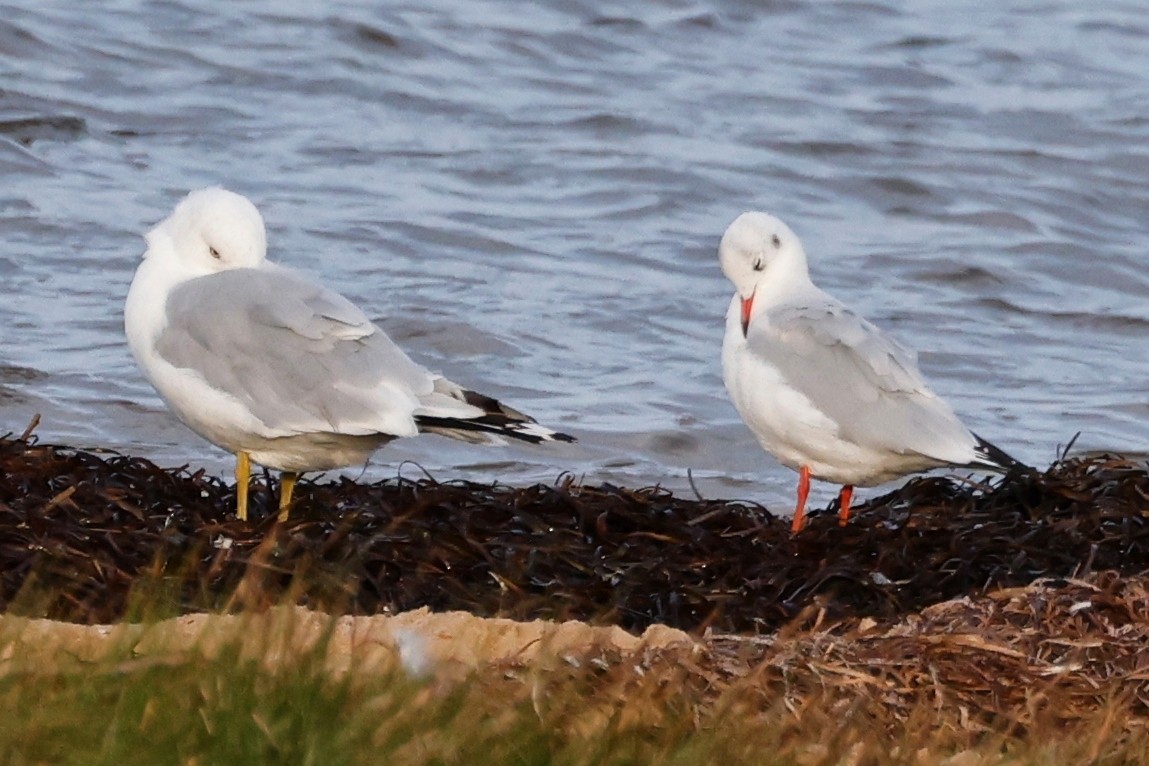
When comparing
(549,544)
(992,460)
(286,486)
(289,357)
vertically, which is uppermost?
(289,357)

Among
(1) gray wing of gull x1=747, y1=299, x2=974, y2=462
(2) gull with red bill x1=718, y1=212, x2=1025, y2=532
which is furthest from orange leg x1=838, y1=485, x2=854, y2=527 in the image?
(1) gray wing of gull x1=747, y1=299, x2=974, y2=462

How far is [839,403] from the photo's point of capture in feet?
19.2

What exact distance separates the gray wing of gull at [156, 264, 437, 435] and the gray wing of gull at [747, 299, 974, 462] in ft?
3.57

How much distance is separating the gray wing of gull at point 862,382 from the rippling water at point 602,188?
1.96m

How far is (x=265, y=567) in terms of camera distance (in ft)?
15.5

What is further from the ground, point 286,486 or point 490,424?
point 490,424

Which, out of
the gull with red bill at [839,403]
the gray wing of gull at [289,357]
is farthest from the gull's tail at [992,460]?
the gray wing of gull at [289,357]

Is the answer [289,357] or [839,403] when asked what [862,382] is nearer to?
[839,403]

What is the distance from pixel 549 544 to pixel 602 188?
24.7 feet

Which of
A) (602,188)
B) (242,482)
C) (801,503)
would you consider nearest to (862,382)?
(801,503)

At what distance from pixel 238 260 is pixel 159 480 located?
0.68 metres

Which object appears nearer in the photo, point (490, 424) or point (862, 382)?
point (490, 424)

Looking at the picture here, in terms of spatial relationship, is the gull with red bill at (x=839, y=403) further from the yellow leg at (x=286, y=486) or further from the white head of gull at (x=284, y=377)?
the yellow leg at (x=286, y=486)

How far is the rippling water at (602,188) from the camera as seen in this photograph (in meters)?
8.85
